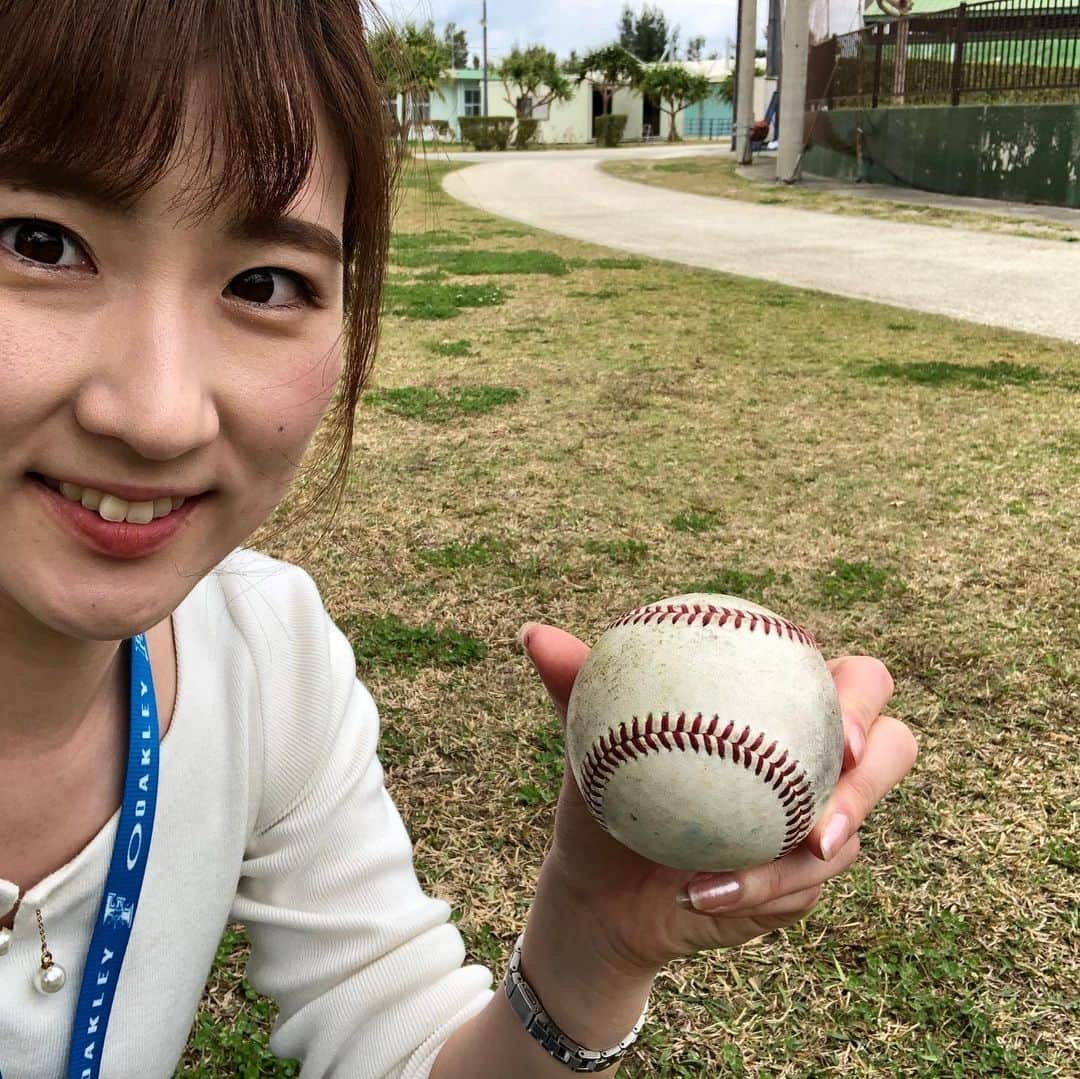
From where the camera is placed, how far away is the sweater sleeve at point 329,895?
156 centimetres

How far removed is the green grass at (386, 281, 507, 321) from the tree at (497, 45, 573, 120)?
5337 centimetres

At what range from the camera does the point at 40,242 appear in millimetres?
1017

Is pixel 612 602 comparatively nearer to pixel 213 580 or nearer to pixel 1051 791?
pixel 1051 791

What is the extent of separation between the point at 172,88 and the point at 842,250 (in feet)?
44.0

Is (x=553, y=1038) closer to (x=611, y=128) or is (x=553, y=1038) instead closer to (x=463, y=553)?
(x=463, y=553)

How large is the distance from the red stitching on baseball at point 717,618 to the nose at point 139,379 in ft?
2.96

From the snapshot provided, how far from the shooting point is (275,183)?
109 cm

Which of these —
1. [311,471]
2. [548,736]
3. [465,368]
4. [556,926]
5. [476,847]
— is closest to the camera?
[556,926]

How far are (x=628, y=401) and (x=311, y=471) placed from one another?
4.96 meters

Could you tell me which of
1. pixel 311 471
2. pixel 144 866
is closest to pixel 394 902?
pixel 144 866

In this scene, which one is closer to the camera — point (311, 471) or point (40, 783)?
point (40, 783)

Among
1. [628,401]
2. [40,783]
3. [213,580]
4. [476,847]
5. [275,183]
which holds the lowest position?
[476,847]

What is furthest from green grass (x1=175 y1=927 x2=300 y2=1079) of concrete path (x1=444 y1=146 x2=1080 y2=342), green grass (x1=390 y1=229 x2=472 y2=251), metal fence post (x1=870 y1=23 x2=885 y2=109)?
metal fence post (x1=870 y1=23 x2=885 y2=109)

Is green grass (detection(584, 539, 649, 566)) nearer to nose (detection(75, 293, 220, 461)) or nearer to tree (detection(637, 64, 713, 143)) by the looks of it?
nose (detection(75, 293, 220, 461))
